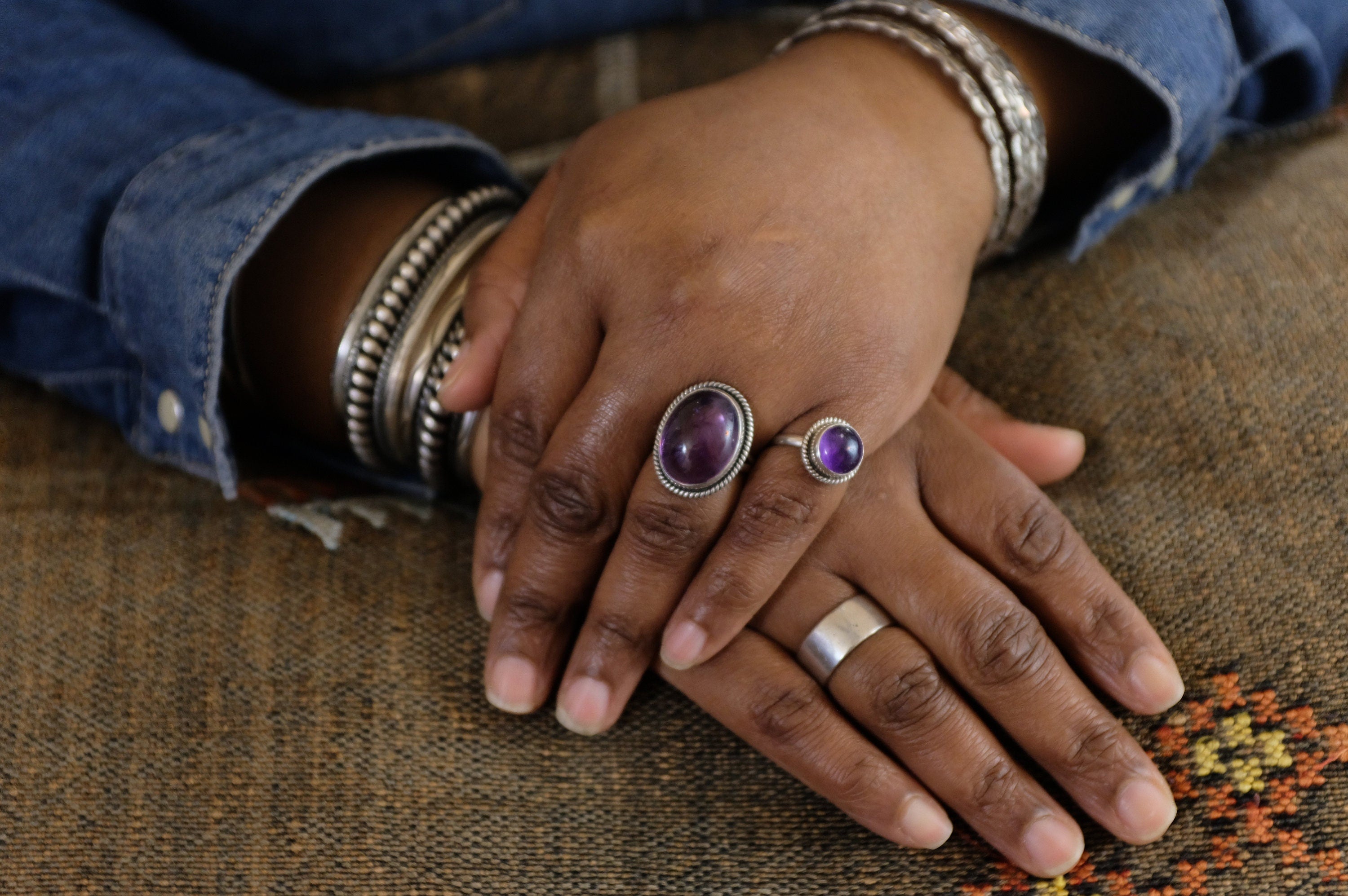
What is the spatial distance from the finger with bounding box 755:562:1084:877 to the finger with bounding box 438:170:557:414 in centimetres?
27

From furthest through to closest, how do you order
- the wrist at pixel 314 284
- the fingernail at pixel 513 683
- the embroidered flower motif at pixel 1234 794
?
the wrist at pixel 314 284, the fingernail at pixel 513 683, the embroidered flower motif at pixel 1234 794

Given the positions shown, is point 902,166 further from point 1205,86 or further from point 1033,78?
point 1205,86

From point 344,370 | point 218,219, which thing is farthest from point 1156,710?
point 218,219

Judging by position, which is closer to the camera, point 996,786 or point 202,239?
point 996,786

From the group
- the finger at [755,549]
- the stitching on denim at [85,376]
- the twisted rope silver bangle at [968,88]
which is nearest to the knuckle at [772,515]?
the finger at [755,549]

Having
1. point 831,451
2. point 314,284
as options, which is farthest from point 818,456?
point 314,284

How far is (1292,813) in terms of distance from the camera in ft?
2.00

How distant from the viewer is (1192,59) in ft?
2.81

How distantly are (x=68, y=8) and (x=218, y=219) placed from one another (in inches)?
13.6

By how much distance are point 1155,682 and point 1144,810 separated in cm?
8

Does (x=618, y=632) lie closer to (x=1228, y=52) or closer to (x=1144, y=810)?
(x=1144, y=810)

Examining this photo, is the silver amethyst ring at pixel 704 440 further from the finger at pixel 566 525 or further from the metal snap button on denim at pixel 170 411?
the metal snap button on denim at pixel 170 411

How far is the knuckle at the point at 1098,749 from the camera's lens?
63 centimetres

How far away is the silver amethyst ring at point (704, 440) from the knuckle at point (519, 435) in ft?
0.35
